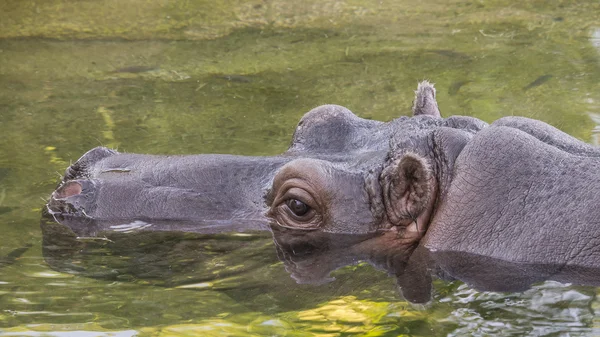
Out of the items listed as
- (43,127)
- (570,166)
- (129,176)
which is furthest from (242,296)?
(43,127)

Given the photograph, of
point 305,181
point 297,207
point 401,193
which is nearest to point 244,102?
point 297,207

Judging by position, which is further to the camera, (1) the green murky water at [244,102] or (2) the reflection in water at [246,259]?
(2) the reflection in water at [246,259]

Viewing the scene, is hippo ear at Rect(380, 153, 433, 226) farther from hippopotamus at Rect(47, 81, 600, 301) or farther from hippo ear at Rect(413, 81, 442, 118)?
hippo ear at Rect(413, 81, 442, 118)

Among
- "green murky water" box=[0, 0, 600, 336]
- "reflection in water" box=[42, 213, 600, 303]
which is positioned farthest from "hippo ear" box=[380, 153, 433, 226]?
"green murky water" box=[0, 0, 600, 336]

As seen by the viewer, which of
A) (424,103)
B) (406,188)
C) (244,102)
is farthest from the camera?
(244,102)

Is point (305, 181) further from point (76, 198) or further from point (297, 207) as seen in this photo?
point (76, 198)

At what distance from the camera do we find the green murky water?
13.0 feet

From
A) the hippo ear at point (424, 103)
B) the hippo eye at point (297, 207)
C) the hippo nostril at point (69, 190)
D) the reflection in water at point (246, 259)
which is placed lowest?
the reflection in water at point (246, 259)

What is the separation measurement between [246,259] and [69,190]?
1.09 meters

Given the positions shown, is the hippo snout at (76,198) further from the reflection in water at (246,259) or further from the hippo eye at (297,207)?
the hippo eye at (297,207)

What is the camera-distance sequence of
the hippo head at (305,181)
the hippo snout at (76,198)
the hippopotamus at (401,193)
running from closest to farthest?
the hippopotamus at (401,193), the hippo head at (305,181), the hippo snout at (76,198)

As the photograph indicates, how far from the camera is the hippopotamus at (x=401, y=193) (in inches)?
165

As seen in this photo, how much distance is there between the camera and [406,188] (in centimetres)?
454

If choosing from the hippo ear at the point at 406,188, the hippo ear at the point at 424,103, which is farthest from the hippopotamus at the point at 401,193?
the hippo ear at the point at 424,103
